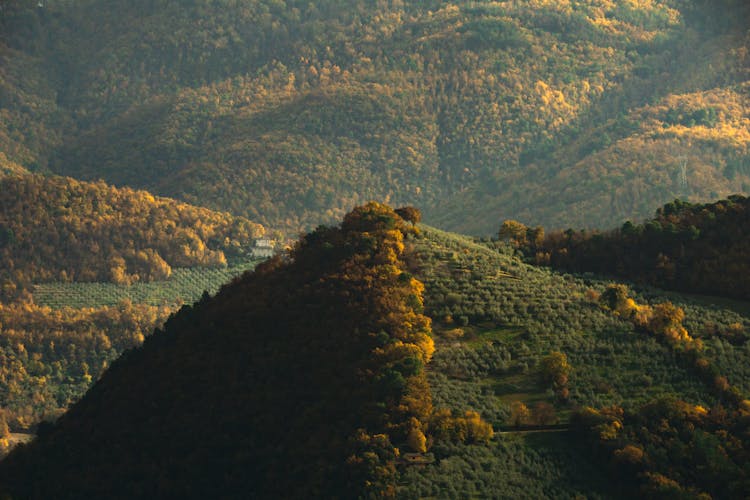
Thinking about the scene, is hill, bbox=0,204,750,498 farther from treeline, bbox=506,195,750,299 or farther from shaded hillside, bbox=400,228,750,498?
treeline, bbox=506,195,750,299

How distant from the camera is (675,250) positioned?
127 metres

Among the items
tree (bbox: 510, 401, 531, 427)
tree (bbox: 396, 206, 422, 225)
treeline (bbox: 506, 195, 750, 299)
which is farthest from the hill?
tree (bbox: 396, 206, 422, 225)

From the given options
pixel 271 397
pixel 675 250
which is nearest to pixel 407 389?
pixel 271 397

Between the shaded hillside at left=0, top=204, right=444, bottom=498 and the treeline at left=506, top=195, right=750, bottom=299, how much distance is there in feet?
60.3

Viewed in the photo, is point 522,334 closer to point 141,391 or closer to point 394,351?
point 394,351

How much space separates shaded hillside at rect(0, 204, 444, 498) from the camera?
306 feet

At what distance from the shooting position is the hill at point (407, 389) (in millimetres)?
88875

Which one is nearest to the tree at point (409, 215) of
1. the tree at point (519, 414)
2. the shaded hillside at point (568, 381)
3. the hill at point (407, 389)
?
the shaded hillside at point (568, 381)

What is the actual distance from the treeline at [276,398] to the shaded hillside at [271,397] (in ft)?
0.36

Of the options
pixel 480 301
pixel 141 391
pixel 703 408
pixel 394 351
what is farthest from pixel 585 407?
pixel 141 391

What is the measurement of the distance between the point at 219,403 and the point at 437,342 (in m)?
15.8

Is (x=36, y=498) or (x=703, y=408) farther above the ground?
(x=703, y=408)

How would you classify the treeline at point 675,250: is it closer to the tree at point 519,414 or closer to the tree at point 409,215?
the tree at point 409,215

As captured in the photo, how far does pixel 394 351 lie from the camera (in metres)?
101
